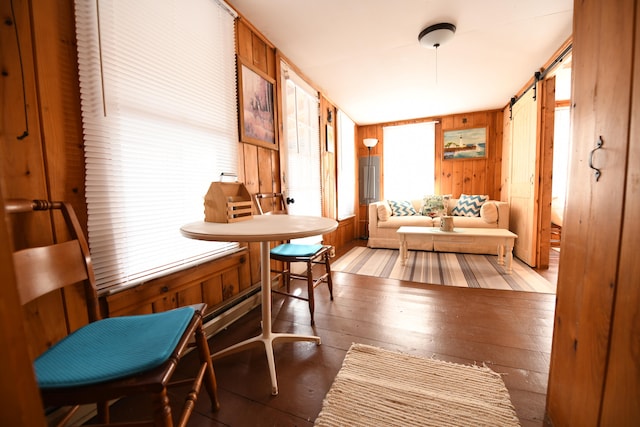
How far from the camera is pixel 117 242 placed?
45.0 inches

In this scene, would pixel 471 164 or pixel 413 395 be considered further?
pixel 471 164

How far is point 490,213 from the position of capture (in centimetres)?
372

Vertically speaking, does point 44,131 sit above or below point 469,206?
above

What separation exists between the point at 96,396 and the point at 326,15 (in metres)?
2.42

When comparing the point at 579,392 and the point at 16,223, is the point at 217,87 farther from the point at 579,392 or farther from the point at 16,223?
the point at 579,392

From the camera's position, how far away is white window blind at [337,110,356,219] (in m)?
4.20

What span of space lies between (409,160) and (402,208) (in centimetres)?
113

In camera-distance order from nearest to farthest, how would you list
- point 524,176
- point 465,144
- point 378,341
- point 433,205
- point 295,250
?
point 378,341 → point 295,250 → point 524,176 → point 433,205 → point 465,144

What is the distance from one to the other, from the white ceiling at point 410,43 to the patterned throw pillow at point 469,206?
1.56 m

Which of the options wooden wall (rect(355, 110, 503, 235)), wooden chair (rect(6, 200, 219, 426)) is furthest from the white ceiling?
wooden chair (rect(6, 200, 219, 426))

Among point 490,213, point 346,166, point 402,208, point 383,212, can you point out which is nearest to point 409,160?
point 402,208

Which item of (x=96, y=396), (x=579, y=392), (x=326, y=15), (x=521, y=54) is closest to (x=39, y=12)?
(x=96, y=396)

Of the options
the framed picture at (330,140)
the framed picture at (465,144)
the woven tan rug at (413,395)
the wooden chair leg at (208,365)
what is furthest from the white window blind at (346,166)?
the wooden chair leg at (208,365)

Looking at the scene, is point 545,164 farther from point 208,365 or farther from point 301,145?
point 208,365
